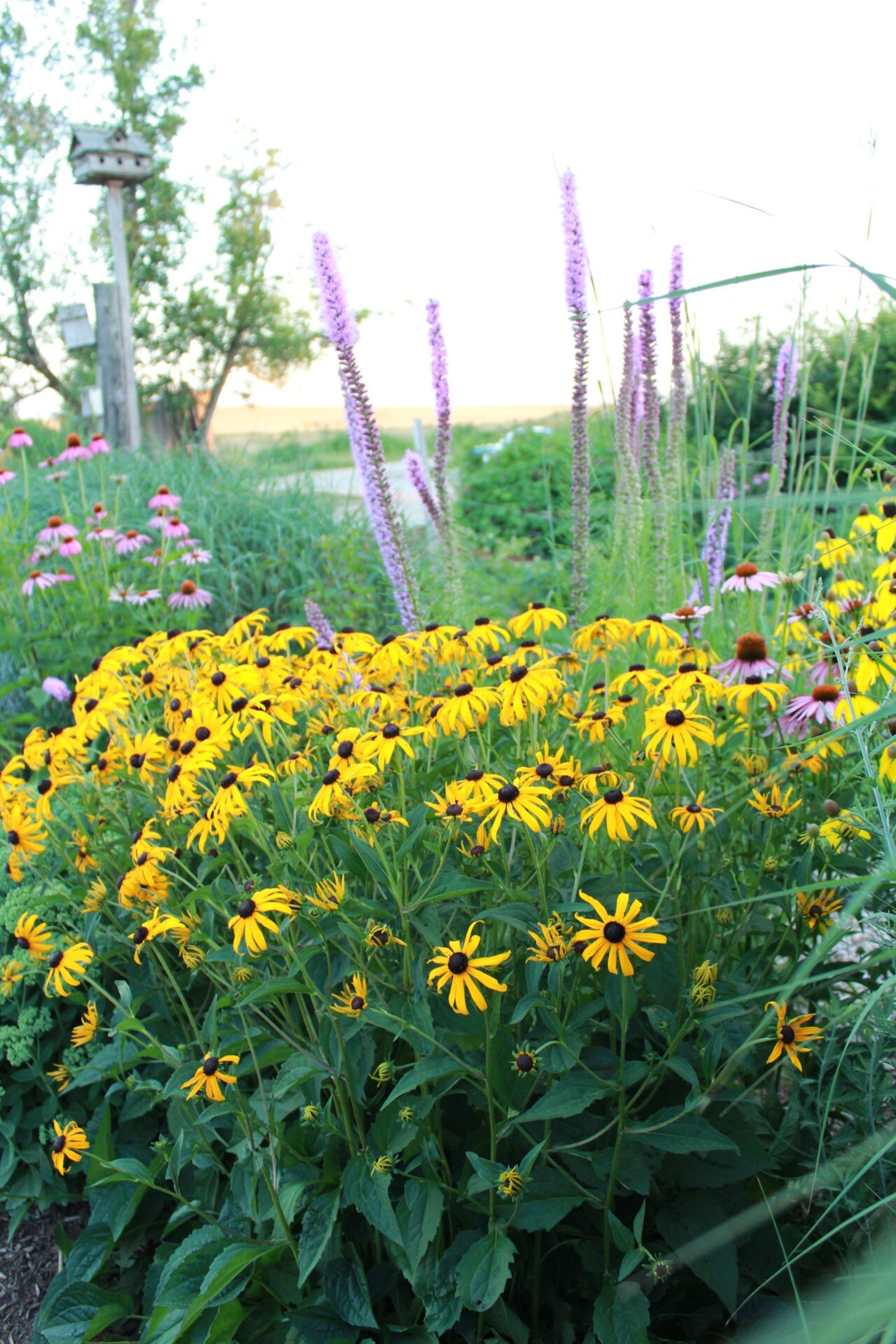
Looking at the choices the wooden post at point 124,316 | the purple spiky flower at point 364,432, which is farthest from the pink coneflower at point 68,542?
the wooden post at point 124,316

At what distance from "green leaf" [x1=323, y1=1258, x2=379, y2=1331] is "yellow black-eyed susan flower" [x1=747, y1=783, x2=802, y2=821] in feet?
2.90

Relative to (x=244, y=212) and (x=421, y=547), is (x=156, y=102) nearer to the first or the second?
(x=244, y=212)

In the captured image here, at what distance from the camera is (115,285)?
906 centimetres

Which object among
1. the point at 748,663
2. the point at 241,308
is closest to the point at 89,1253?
the point at 748,663

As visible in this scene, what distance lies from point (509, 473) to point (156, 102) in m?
10.3

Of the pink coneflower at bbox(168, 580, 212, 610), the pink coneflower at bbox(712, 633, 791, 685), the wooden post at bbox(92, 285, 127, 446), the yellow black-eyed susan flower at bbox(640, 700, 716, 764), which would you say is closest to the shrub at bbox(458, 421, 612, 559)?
the wooden post at bbox(92, 285, 127, 446)

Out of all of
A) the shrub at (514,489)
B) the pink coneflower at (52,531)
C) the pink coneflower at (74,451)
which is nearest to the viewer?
the pink coneflower at (52,531)

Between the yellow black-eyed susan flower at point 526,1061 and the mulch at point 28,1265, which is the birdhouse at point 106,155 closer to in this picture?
the mulch at point 28,1265

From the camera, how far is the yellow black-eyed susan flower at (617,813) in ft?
4.26

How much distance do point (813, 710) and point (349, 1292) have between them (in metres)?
1.12

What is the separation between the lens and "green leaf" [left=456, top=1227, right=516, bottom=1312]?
1.26 metres

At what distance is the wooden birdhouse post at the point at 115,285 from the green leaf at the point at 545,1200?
8482 mm

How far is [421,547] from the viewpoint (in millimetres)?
5312

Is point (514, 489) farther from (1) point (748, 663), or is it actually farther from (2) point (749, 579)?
(1) point (748, 663)
